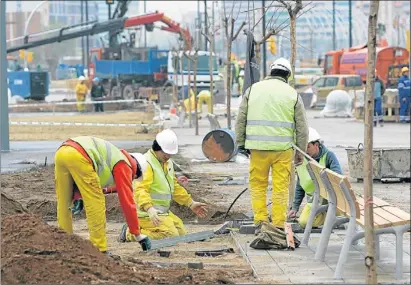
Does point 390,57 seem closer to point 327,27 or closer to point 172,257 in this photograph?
point 172,257

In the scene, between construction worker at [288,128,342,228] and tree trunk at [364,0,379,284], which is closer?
tree trunk at [364,0,379,284]

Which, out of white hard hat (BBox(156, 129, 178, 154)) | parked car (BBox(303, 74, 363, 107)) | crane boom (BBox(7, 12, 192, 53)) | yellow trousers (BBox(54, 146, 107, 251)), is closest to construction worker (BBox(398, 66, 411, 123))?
parked car (BBox(303, 74, 363, 107))

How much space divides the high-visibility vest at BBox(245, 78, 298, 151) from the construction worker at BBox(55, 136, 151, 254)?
6.31 feet

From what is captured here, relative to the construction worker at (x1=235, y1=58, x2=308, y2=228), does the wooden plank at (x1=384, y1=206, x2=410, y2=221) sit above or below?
below

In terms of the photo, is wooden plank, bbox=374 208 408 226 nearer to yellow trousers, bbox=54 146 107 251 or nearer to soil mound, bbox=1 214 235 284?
soil mound, bbox=1 214 235 284

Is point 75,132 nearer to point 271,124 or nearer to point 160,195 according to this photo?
point 160,195

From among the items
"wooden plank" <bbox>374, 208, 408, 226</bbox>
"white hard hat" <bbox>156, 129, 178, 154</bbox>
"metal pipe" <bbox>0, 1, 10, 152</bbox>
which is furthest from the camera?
"metal pipe" <bbox>0, 1, 10, 152</bbox>

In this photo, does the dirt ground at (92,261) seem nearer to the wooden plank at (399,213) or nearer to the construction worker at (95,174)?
the construction worker at (95,174)

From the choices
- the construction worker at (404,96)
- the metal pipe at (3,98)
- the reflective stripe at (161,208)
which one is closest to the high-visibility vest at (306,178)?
the reflective stripe at (161,208)

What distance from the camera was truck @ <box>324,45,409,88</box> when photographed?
166 feet

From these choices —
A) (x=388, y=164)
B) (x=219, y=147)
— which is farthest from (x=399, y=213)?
(x=219, y=147)

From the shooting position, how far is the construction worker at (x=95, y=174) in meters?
9.74

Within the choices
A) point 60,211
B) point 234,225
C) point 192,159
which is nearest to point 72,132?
point 192,159

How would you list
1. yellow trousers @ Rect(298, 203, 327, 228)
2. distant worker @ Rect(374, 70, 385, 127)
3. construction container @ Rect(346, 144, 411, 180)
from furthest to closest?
distant worker @ Rect(374, 70, 385, 127) → construction container @ Rect(346, 144, 411, 180) → yellow trousers @ Rect(298, 203, 327, 228)
